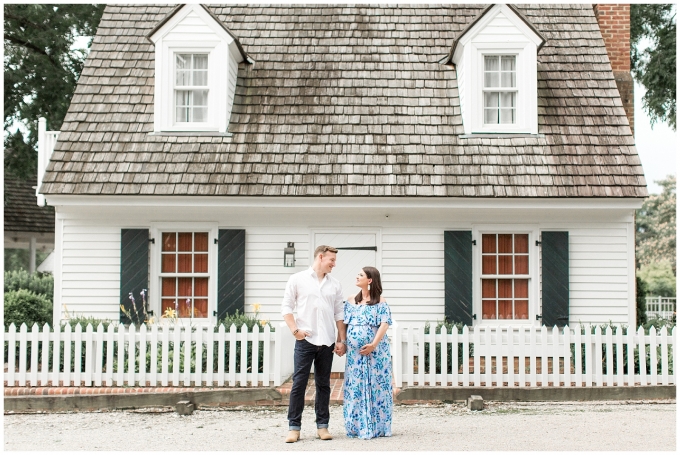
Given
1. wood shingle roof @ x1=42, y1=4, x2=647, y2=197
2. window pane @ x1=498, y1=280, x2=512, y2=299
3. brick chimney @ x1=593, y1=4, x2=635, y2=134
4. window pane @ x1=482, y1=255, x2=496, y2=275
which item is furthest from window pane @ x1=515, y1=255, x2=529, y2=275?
brick chimney @ x1=593, y1=4, x2=635, y2=134

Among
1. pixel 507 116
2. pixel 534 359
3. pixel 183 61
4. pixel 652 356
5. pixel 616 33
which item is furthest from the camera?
pixel 616 33

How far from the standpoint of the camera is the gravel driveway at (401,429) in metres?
6.80

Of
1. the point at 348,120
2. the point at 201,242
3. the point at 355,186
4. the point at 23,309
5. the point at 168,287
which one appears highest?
the point at 348,120

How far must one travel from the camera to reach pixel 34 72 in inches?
811

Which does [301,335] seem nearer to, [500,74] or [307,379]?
[307,379]

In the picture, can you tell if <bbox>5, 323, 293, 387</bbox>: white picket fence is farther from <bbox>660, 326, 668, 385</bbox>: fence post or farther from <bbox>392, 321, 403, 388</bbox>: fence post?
<bbox>660, 326, 668, 385</bbox>: fence post

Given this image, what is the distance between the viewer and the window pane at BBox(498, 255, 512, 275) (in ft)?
39.5

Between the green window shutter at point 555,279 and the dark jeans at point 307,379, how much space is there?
5778mm

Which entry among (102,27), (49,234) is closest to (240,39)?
(102,27)

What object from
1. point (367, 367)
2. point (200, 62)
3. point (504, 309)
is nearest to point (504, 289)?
point (504, 309)

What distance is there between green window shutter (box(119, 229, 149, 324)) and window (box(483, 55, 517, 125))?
6.20 metres

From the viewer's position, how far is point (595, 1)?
547 inches

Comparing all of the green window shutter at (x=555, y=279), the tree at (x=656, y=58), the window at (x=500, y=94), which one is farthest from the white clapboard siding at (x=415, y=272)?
the tree at (x=656, y=58)

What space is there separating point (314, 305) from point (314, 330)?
240 mm
